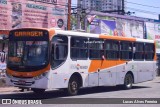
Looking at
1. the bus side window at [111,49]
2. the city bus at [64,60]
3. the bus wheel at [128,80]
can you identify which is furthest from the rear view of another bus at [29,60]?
the bus wheel at [128,80]

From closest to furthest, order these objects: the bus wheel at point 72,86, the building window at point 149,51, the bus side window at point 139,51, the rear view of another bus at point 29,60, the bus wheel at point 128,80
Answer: the rear view of another bus at point 29,60 < the bus wheel at point 72,86 < the bus wheel at point 128,80 < the bus side window at point 139,51 < the building window at point 149,51

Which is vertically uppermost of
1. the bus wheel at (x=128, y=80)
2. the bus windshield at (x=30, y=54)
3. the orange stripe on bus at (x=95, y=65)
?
the bus windshield at (x=30, y=54)

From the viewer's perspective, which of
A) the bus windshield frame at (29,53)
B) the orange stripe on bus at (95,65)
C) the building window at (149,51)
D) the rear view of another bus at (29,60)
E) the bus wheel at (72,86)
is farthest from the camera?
the building window at (149,51)

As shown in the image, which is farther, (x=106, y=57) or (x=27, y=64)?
(x=106, y=57)

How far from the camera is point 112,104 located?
13.9 meters

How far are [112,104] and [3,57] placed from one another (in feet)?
42.8

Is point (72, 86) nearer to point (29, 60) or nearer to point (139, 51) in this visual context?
point (29, 60)

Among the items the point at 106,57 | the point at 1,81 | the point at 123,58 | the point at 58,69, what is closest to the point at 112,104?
the point at 58,69

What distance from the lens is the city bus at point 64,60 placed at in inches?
625

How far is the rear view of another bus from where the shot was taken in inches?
620

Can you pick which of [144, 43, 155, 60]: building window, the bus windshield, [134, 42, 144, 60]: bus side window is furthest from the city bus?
[144, 43, 155, 60]: building window

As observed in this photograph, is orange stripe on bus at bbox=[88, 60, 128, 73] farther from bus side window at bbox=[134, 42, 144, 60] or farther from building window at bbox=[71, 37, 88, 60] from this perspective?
bus side window at bbox=[134, 42, 144, 60]

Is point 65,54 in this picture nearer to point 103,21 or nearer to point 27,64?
point 27,64

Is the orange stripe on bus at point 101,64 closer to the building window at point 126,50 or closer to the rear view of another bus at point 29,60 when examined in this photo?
the building window at point 126,50
